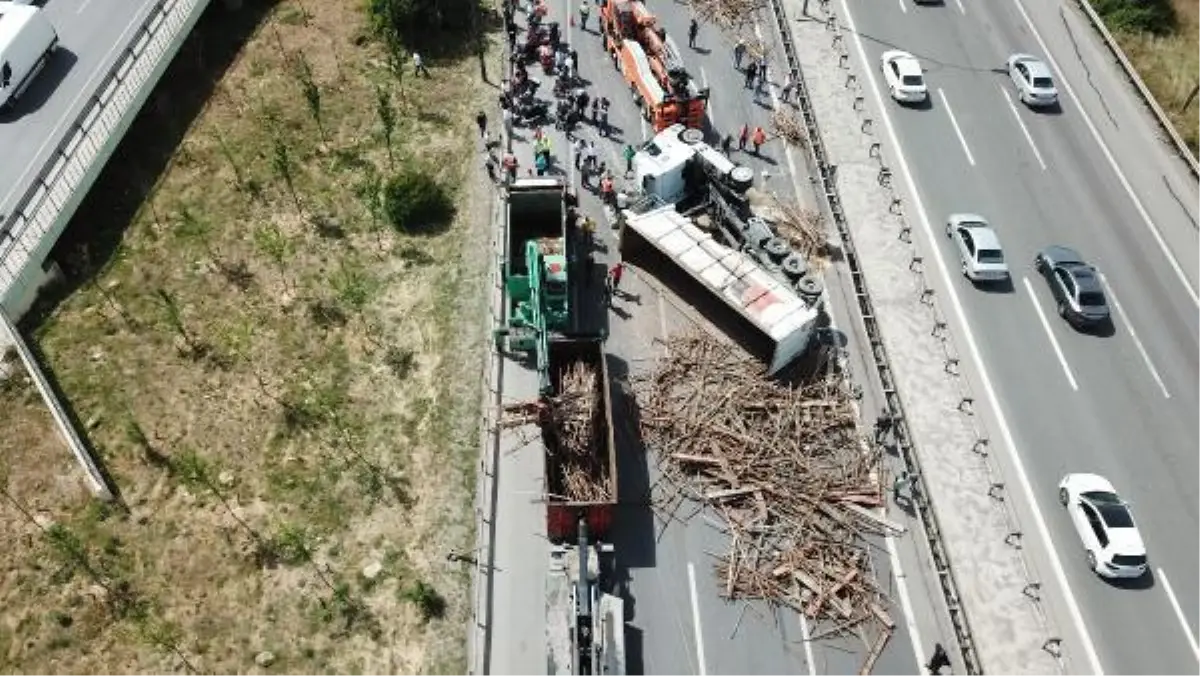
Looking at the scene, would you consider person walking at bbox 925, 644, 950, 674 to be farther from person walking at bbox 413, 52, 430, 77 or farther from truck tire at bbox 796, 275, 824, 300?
person walking at bbox 413, 52, 430, 77

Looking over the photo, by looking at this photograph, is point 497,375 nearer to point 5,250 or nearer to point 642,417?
point 642,417

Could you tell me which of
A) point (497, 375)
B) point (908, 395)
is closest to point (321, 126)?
point (497, 375)

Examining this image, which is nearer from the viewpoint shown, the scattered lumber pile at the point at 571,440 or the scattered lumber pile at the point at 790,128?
the scattered lumber pile at the point at 571,440

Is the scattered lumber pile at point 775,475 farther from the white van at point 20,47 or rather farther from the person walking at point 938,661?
the white van at point 20,47

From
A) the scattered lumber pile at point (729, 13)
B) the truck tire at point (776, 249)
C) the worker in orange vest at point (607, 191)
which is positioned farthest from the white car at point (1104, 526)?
the scattered lumber pile at point (729, 13)

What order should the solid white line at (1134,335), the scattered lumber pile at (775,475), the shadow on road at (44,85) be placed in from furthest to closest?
the shadow on road at (44,85)
the solid white line at (1134,335)
the scattered lumber pile at (775,475)

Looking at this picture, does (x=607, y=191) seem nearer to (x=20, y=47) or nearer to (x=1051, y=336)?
(x=1051, y=336)

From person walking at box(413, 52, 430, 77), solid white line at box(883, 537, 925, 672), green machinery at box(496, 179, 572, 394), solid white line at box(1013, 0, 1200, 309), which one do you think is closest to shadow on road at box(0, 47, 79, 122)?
person walking at box(413, 52, 430, 77)
